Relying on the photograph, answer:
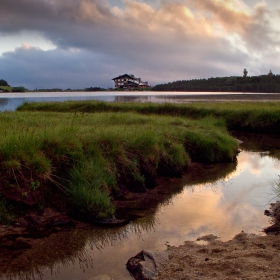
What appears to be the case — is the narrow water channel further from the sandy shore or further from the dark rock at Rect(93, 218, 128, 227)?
the sandy shore

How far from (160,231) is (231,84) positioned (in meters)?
110

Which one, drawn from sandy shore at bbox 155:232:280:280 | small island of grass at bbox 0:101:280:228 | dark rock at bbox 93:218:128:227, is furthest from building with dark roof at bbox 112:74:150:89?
sandy shore at bbox 155:232:280:280

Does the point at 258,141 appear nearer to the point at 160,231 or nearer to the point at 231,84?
the point at 160,231

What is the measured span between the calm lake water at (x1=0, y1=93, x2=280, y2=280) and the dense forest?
9217cm

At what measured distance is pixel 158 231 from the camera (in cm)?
745

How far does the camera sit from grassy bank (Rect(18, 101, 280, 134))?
24.4 metres

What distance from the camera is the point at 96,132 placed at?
35.9 feet

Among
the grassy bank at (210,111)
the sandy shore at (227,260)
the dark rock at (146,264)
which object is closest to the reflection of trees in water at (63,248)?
the dark rock at (146,264)

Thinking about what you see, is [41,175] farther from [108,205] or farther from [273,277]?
[273,277]

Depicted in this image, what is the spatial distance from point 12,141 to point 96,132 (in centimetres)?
341

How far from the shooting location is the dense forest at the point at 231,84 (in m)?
99.1

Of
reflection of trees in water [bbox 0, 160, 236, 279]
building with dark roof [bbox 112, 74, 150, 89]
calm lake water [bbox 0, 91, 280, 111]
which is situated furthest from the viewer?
building with dark roof [bbox 112, 74, 150, 89]

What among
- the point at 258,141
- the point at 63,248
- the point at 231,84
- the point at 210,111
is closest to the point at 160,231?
the point at 63,248

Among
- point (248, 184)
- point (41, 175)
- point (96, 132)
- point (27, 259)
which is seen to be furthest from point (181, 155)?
point (27, 259)
